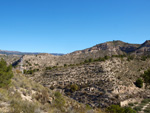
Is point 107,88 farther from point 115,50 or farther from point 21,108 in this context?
point 115,50

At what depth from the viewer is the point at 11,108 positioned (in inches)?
237

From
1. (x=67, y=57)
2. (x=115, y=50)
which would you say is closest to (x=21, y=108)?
(x=67, y=57)

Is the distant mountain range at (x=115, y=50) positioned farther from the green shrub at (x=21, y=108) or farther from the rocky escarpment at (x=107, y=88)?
the green shrub at (x=21, y=108)

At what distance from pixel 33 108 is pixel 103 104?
60.2ft

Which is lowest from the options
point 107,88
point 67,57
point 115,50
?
point 107,88

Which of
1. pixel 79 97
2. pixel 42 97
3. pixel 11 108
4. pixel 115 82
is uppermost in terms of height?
pixel 11 108

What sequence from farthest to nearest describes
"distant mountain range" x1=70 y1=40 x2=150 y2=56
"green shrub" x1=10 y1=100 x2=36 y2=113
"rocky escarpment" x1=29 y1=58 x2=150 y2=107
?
"distant mountain range" x1=70 y1=40 x2=150 y2=56 → "rocky escarpment" x1=29 y1=58 x2=150 y2=107 → "green shrub" x1=10 y1=100 x2=36 y2=113

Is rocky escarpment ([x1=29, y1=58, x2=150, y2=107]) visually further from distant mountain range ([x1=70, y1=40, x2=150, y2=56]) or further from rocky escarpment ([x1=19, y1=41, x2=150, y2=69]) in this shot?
distant mountain range ([x1=70, y1=40, x2=150, y2=56])

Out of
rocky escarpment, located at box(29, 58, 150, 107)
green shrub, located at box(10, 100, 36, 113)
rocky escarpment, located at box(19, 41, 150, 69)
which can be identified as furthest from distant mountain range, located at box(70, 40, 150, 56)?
green shrub, located at box(10, 100, 36, 113)

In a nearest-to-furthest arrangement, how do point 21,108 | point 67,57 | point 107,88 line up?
1. point 21,108
2. point 107,88
3. point 67,57

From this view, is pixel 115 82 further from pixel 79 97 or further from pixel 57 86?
pixel 57 86

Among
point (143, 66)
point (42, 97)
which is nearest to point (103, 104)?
point (42, 97)

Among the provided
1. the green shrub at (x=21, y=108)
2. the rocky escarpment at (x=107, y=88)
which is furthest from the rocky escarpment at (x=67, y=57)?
the green shrub at (x=21, y=108)

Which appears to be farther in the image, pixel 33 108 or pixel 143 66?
pixel 143 66
